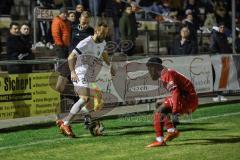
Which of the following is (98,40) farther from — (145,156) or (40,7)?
(40,7)

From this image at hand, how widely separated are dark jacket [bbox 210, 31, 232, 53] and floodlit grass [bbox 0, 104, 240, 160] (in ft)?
17.1

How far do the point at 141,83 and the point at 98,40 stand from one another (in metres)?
4.27

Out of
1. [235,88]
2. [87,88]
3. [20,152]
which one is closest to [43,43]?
[235,88]

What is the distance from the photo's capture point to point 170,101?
35.1 feet

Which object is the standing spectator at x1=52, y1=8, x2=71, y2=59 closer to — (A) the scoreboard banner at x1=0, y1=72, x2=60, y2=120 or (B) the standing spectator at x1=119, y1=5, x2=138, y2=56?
(A) the scoreboard banner at x1=0, y1=72, x2=60, y2=120

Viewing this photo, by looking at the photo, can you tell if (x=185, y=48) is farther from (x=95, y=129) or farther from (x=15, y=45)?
(x=95, y=129)

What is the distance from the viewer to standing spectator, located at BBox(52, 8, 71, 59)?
15375 mm

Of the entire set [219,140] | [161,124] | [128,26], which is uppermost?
[128,26]

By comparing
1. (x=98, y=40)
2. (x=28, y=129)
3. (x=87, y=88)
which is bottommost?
(x=28, y=129)

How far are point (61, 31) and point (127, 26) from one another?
420 cm

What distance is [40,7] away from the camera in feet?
63.8

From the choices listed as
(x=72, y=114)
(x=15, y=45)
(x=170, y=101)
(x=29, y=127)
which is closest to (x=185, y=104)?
(x=170, y=101)

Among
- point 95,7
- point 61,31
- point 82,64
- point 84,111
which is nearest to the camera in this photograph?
point 82,64

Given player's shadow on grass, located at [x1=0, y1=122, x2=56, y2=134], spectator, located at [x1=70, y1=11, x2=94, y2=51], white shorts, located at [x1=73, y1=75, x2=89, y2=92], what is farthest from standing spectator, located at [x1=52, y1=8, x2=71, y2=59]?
white shorts, located at [x1=73, y1=75, x2=89, y2=92]
